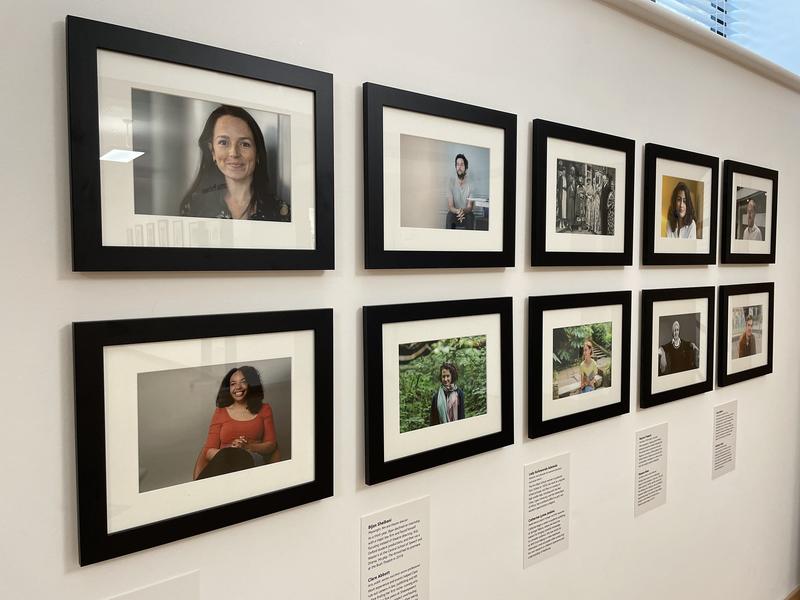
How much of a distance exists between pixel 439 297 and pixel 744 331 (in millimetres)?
1279

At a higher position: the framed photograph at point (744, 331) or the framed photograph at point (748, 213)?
the framed photograph at point (748, 213)

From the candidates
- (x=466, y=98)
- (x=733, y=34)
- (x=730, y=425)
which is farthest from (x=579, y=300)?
(x=733, y=34)

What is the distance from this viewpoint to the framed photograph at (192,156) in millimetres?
708

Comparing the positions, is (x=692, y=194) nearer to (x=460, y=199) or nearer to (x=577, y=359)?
(x=577, y=359)

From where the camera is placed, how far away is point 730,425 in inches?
72.1

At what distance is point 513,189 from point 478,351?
Result: 1.10 ft

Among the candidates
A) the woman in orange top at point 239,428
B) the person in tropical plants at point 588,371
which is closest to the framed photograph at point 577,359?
the person in tropical plants at point 588,371

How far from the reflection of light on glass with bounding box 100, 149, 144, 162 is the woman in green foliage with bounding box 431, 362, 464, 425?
63cm

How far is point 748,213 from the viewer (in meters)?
1.81

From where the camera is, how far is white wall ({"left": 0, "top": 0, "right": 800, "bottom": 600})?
2.30 feet

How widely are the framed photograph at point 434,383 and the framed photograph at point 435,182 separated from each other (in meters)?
0.10

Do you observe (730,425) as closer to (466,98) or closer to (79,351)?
(466,98)

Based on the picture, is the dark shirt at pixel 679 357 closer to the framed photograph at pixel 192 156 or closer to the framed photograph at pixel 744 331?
the framed photograph at pixel 744 331

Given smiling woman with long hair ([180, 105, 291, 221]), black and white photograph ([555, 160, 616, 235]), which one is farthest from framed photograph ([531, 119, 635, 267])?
smiling woman with long hair ([180, 105, 291, 221])
